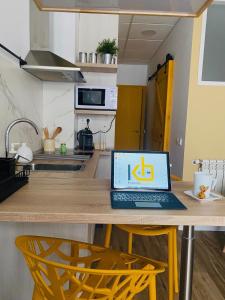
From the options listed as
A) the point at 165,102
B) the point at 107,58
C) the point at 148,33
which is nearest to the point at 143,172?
the point at 107,58

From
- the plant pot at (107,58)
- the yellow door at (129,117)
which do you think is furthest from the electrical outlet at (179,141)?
the yellow door at (129,117)

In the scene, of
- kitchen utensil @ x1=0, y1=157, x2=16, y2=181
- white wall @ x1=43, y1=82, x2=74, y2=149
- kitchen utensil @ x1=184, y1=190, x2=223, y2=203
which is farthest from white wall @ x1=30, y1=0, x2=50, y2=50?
kitchen utensil @ x1=184, y1=190, x2=223, y2=203

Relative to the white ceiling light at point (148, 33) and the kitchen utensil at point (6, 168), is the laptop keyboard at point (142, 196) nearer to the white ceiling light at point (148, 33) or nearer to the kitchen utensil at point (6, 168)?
the kitchen utensil at point (6, 168)

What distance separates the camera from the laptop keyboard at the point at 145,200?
0.95m

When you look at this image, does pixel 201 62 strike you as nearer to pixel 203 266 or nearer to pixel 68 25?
pixel 68 25

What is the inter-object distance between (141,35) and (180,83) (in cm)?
149

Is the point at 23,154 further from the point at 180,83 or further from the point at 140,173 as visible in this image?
the point at 180,83

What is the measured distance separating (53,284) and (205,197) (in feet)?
2.22

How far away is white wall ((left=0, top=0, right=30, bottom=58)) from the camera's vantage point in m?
1.68

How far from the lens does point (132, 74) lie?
5.92 meters

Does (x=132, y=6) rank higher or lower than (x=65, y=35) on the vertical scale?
lower

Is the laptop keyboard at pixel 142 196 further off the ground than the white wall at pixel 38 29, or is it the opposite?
the white wall at pixel 38 29

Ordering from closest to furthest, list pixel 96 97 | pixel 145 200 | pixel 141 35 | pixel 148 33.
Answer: pixel 145 200, pixel 96 97, pixel 148 33, pixel 141 35

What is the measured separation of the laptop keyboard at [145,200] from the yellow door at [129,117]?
15.4 ft
